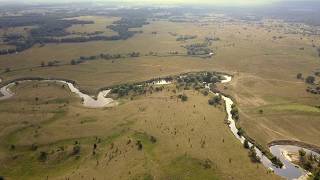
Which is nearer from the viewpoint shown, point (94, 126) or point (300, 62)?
point (94, 126)

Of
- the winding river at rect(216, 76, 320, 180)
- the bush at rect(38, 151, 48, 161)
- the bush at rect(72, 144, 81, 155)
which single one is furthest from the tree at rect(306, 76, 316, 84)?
the bush at rect(38, 151, 48, 161)

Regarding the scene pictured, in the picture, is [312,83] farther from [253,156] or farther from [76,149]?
[76,149]

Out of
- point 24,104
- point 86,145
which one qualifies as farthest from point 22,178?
point 24,104

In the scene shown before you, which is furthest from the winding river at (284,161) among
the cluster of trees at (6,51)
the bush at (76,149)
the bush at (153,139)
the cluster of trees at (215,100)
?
the cluster of trees at (6,51)

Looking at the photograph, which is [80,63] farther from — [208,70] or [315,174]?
[315,174]

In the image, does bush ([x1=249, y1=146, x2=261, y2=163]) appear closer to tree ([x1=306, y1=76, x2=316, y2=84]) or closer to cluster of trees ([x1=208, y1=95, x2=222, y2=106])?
cluster of trees ([x1=208, y1=95, x2=222, y2=106])

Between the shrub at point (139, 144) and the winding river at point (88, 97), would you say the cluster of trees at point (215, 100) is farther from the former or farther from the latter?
the shrub at point (139, 144)
